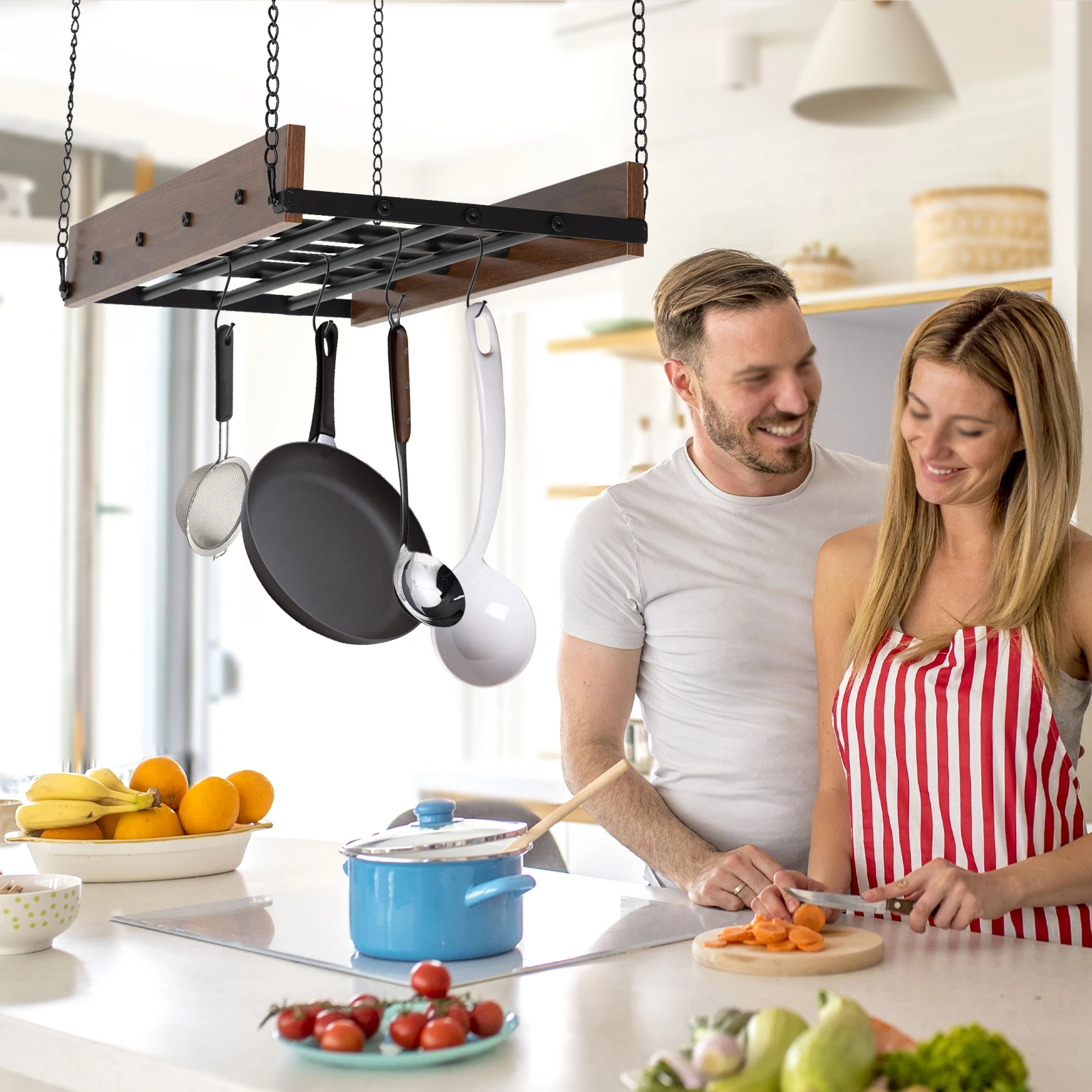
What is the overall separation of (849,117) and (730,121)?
2.10ft

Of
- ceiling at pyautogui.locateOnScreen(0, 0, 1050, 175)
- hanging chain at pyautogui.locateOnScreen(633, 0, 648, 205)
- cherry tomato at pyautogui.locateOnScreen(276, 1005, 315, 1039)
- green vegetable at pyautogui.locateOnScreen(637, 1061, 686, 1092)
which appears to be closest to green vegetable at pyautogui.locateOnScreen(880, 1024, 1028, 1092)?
green vegetable at pyautogui.locateOnScreen(637, 1061, 686, 1092)

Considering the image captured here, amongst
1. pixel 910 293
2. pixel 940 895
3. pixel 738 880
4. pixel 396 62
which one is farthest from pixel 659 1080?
pixel 396 62

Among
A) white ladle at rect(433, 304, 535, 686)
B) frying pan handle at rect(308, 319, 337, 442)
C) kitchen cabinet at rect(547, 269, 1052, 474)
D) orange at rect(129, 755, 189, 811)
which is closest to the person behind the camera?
white ladle at rect(433, 304, 535, 686)

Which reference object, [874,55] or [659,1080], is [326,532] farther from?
[874,55]

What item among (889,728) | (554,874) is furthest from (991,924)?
(554,874)

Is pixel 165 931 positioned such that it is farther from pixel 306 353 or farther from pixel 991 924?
pixel 306 353

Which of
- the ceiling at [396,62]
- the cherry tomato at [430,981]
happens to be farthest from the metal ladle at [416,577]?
the ceiling at [396,62]

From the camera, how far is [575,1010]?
3.92 feet

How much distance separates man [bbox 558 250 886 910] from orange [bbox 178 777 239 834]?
49 cm

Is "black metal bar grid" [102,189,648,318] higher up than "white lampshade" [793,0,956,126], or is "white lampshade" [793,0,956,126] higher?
"white lampshade" [793,0,956,126]

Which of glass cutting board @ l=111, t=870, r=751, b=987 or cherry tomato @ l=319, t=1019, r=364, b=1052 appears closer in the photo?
cherry tomato @ l=319, t=1019, r=364, b=1052

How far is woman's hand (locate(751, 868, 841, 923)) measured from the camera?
4.88 ft

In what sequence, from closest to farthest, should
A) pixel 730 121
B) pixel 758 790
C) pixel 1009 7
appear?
pixel 758 790 → pixel 1009 7 → pixel 730 121

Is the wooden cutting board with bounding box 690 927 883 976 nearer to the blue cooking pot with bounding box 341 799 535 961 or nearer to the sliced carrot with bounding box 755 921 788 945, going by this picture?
the sliced carrot with bounding box 755 921 788 945
